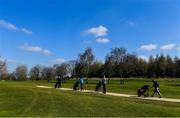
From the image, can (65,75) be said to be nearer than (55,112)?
No

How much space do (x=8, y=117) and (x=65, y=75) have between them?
5835 inches

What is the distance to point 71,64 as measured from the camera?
162 m

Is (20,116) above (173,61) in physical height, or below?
below

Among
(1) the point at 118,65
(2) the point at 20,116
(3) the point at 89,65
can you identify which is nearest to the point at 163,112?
(2) the point at 20,116

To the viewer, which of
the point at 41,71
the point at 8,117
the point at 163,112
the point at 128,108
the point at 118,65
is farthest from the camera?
the point at 41,71

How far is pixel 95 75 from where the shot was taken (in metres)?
144

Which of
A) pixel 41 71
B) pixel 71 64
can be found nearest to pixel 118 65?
pixel 71 64

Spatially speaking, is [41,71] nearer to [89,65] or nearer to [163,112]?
[89,65]

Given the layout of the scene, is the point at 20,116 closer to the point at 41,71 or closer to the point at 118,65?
the point at 118,65

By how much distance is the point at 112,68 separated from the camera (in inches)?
4031

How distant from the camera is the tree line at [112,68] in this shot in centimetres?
9988

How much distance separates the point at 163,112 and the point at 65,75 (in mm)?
147916

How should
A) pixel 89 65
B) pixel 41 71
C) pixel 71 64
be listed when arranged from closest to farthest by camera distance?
1. pixel 89 65
2. pixel 71 64
3. pixel 41 71

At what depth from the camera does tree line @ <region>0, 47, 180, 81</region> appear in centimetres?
9988
